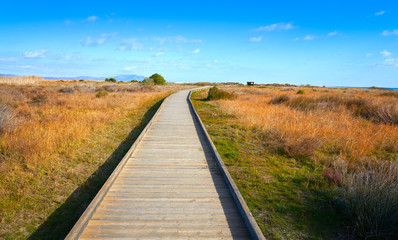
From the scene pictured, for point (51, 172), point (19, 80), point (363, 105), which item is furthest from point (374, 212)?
point (19, 80)

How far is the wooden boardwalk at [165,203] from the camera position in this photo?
121 inches

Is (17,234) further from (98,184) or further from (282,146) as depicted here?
(282,146)

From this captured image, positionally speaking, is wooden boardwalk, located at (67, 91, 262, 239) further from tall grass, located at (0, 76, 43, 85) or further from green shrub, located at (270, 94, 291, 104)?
tall grass, located at (0, 76, 43, 85)

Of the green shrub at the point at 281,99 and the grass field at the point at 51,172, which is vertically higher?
the green shrub at the point at 281,99

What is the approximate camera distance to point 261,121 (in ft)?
36.2

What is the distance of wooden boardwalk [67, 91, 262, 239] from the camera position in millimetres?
3070

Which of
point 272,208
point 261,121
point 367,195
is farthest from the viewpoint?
point 261,121

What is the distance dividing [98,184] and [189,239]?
331 cm

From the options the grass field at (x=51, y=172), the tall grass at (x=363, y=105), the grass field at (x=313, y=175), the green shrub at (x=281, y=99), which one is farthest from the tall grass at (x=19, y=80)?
the tall grass at (x=363, y=105)

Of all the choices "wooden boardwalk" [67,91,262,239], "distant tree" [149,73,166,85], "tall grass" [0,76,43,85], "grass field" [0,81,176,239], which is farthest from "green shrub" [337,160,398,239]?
"distant tree" [149,73,166,85]

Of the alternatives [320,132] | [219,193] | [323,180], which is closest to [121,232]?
[219,193]

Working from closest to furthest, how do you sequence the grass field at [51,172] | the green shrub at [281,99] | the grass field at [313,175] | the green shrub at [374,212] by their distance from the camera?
the green shrub at [374,212]
the grass field at [313,175]
the grass field at [51,172]
the green shrub at [281,99]

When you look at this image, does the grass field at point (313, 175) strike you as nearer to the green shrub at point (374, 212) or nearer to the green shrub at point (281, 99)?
the green shrub at point (374, 212)

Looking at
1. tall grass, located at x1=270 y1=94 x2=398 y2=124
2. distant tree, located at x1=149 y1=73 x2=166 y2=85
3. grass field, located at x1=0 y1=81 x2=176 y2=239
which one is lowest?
grass field, located at x1=0 y1=81 x2=176 y2=239
